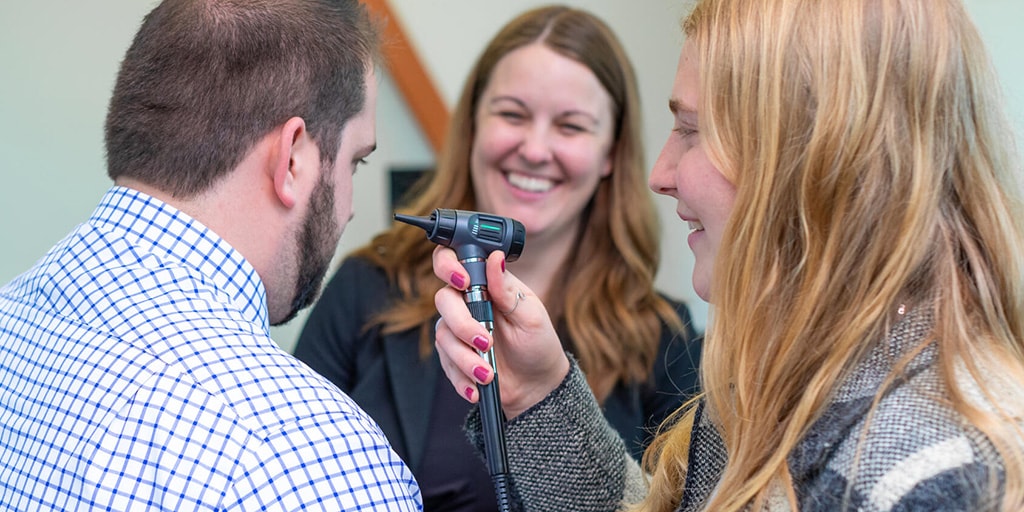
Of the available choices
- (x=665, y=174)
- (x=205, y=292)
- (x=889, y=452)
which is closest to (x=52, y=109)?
(x=205, y=292)

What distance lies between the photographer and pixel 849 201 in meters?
0.89

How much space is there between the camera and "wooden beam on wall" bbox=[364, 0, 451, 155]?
2486 millimetres

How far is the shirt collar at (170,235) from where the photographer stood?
3.38 feet

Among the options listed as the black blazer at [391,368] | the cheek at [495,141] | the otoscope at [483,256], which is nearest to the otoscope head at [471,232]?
the otoscope at [483,256]

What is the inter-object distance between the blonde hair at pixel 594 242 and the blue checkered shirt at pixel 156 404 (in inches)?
30.9

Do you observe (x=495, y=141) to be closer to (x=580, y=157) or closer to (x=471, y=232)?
(x=580, y=157)

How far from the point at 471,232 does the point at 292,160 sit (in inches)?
9.3

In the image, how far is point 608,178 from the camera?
1.96 m

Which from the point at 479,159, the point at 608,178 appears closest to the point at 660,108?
the point at 608,178

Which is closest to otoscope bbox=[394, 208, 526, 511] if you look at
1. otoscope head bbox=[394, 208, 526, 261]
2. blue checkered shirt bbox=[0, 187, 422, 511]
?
otoscope head bbox=[394, 208, 526, 261]

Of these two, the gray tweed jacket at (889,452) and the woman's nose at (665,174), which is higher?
the woman's nose at (665,174)

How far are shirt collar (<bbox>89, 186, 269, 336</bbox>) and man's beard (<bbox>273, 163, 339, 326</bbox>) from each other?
0.12 metres

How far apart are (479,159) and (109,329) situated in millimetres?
1031

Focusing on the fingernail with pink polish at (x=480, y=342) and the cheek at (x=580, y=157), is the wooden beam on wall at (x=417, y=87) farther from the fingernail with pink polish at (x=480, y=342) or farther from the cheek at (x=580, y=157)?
the fingernail with pink polish at (x=480, y=342)
